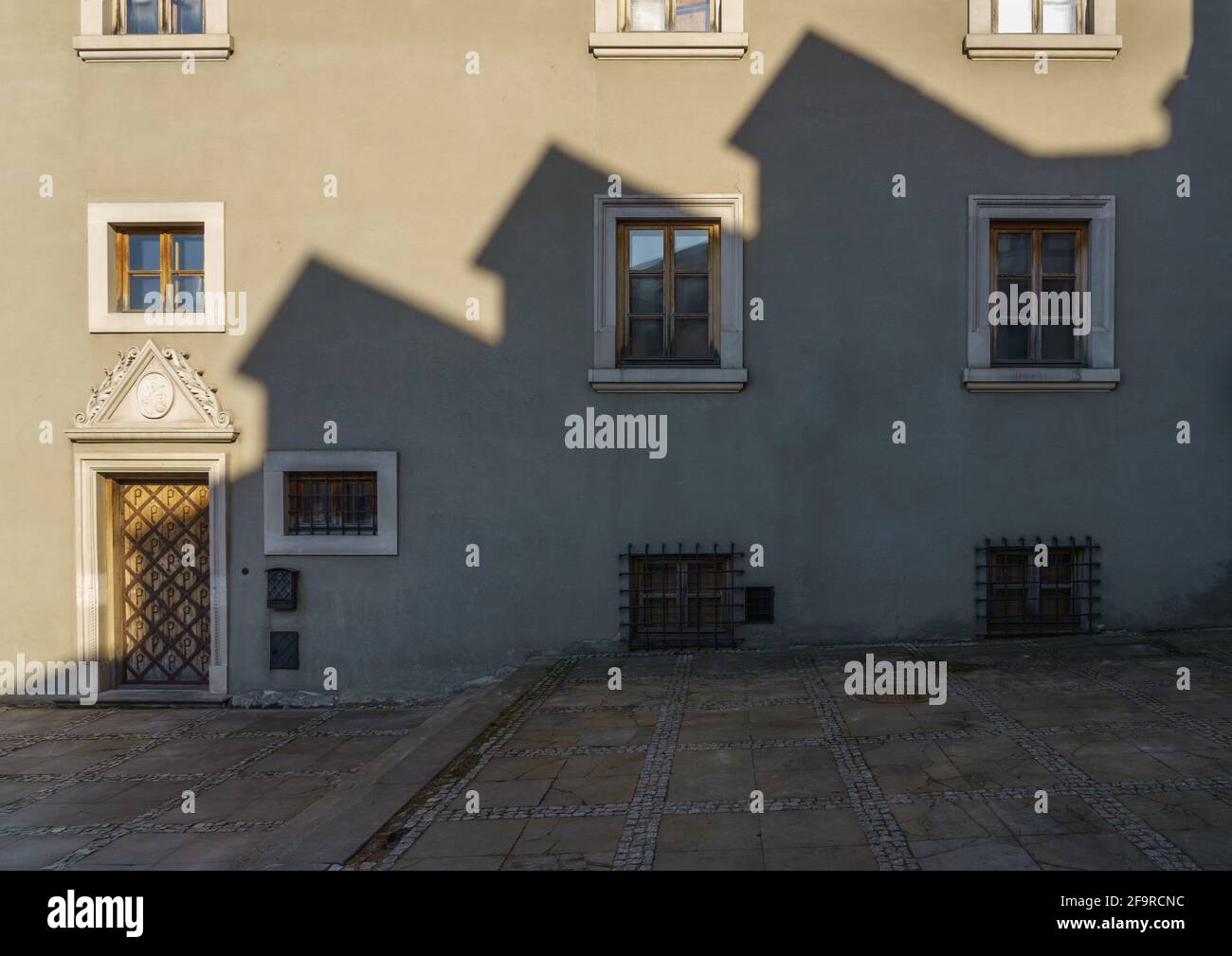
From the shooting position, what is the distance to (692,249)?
9570mm

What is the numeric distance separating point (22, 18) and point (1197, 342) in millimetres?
13976

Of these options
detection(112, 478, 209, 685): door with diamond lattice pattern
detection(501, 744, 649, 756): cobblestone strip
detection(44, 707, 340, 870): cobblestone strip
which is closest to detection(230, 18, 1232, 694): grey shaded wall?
detection(44, 707, 340, 870): cobblestone strip

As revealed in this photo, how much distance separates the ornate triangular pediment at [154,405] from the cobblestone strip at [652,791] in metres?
5.91

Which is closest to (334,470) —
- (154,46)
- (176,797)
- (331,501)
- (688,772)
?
(331,501)

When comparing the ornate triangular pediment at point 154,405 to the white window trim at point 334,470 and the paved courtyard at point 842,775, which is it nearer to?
the white window trim at point 334,470

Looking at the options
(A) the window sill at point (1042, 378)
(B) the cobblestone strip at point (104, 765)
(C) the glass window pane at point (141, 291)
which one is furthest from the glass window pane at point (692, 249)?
(B) the cobblestone strip at point (104, 765)

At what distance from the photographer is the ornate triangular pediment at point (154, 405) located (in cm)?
943

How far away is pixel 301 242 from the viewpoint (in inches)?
375

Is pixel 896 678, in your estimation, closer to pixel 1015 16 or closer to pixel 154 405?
pixel 1015 16

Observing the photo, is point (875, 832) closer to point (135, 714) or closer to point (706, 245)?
point (706, 245)

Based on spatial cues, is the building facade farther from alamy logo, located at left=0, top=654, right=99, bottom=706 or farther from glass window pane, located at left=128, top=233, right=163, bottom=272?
alamy logo, located at left=0, top=654, right=99, bottom=706

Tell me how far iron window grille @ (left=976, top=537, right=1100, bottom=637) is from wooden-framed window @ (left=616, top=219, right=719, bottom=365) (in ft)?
13.7

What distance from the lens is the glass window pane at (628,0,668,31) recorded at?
372 inches

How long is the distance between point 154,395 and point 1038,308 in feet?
33.3
